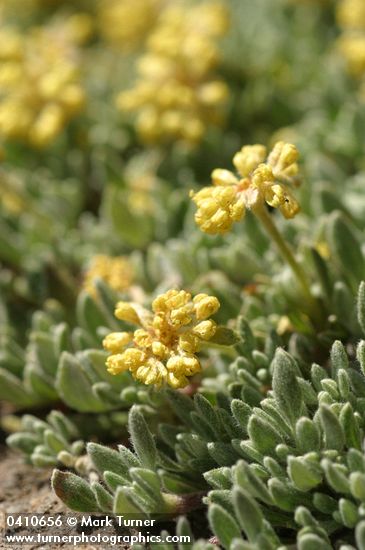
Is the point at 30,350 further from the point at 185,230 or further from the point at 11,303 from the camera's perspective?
the point at 185,230

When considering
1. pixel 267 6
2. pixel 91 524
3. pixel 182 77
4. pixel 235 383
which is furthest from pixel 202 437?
pixel 267 6

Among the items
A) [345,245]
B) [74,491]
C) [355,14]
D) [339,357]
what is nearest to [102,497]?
[74,491]

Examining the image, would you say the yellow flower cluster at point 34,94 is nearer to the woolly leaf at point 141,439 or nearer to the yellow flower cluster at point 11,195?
the yellow flower cluster at point 11,195

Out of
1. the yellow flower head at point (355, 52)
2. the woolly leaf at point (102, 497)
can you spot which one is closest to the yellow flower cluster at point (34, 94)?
the yellow flower head at point (355, 52)

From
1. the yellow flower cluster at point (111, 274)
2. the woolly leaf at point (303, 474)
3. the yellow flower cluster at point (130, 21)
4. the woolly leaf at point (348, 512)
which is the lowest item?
the woolly leaf at point (348, 512)

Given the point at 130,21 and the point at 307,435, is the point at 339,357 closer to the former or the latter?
the point at 307,435

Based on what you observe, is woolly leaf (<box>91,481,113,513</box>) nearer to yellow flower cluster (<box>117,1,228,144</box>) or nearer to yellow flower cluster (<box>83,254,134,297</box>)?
yellow flower cluster (<box>83,254,134,297</box>)

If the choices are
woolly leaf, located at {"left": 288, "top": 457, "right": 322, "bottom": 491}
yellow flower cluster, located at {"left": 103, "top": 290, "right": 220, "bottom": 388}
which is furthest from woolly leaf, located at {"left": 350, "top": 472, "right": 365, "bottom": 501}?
yellow flower cluster, located at {"left": 103, "top": 290, "right": 220, "bottom": 388}
